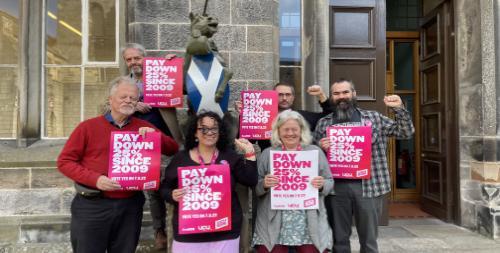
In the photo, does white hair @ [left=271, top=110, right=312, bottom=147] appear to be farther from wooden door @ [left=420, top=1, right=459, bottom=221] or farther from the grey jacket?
wooden door @ [left=420, top=1, right=459, bottom=221]

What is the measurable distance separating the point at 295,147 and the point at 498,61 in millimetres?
3441

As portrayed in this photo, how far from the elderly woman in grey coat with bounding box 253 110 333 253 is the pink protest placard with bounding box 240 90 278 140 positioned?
556mm

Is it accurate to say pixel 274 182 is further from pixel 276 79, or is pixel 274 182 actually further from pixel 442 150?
pixel 442 150

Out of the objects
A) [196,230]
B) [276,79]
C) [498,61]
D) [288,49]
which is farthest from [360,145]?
[498,61]

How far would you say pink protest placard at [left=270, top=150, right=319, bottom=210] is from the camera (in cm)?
259

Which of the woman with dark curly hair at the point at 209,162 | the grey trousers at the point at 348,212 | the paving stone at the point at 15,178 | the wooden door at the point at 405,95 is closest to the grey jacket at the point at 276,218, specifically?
the woman with dark curly hair at the point at 209,162

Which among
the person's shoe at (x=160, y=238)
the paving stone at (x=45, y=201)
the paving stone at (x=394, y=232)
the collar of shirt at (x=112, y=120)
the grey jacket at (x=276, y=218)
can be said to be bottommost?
the paving stone at (x=394, y=232)

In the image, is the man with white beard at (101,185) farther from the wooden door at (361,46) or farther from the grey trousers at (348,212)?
the wooden door at (361,46)

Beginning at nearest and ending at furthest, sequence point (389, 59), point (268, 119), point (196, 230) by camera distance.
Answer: point (196, 230), point (268, 119), point (389, 59)

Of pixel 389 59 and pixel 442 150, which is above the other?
pixel 389 59

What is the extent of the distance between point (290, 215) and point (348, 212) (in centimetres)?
70

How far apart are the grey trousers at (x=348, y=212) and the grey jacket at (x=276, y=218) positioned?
1.34 feet

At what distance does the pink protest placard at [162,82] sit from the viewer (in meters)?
3.15

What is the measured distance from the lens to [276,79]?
15.1 ft
